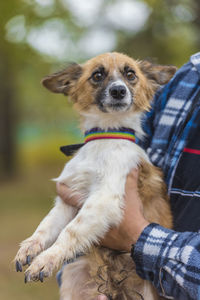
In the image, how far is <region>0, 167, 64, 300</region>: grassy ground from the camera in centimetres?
594

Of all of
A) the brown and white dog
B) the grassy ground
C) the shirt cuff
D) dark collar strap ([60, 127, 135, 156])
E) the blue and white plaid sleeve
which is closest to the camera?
the blue and white plaid sleeve

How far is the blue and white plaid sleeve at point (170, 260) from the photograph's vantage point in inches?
79.5

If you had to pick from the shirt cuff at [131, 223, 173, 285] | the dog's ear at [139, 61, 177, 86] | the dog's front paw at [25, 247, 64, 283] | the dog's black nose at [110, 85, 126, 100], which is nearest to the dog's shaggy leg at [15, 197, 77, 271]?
the dog's front paw at [25, 247, 64, 283]

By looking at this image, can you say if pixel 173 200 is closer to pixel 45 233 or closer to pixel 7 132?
pixel 45 233

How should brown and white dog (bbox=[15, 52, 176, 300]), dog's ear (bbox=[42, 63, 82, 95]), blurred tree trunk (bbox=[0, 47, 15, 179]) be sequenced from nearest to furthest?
brown and white dog (bbox=[15, 52, 176, 300]), dog's ear (bbox=[42, 63, 82, 95]), blurred tree trunk (bbox=[0, 47, 15, 179])

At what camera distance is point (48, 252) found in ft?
7.77

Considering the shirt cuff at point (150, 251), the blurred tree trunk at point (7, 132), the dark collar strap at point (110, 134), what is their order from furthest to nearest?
the blurred tree trunk at point (7, 132) → the dark collar strap at point (110, 134) → the shirt cuff at point (150, 251)

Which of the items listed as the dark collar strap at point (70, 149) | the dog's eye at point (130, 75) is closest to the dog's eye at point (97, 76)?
the dog's eye at point (130, 75)

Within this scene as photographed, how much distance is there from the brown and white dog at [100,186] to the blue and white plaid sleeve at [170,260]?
0.81ft

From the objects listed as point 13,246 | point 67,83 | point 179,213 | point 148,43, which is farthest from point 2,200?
point 179,213

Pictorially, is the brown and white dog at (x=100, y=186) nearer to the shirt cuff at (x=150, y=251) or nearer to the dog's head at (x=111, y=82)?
the dog's head at (x=111, y=82)

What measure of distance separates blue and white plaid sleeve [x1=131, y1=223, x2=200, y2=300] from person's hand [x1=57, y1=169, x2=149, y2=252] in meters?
0.07

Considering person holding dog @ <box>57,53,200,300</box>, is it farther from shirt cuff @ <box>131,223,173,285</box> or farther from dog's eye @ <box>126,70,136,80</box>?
dog's eye @ <box>126,70,136,80</box>

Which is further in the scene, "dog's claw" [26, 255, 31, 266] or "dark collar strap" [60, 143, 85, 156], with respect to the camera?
"dark collar strap" [60, 143, 85, 156]
